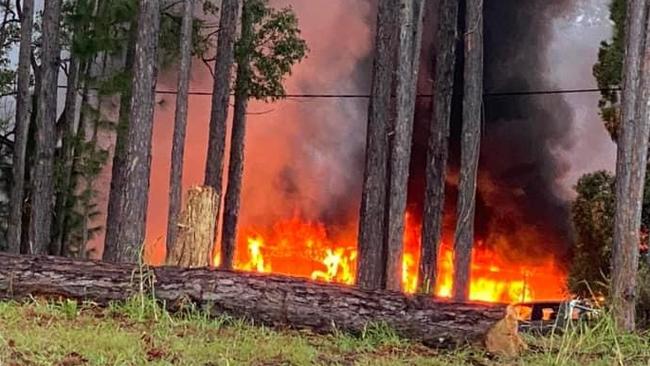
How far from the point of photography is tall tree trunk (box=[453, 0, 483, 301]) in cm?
1212

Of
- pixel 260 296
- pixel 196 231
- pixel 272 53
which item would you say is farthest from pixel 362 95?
pixel 260 296

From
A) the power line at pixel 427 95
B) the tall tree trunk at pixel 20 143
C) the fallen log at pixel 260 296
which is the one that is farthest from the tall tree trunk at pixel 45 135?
the fallen log at pixel 260 296

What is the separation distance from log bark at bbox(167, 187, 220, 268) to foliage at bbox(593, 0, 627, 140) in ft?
26.5

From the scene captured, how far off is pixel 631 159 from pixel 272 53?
360 inches

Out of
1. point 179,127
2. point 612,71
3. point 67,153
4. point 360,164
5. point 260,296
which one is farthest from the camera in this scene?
point 360,164

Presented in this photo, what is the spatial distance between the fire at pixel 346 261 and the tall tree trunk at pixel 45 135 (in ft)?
11.0

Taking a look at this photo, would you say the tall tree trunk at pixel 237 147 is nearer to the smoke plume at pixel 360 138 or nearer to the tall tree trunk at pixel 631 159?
the smoke plume at pixel 360 138

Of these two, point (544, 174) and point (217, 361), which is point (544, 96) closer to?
point (544, 174)

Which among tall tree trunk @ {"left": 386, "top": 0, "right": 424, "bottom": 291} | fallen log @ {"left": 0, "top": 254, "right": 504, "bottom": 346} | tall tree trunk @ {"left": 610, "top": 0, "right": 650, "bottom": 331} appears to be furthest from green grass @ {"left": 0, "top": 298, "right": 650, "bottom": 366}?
tall tree trunk @ {"left": 386, "top": 0, "right": 424, "bottom": 291}

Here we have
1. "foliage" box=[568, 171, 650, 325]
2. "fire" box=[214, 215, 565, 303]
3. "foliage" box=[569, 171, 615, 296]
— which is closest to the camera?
"foliage" box=[568, 171, 650, 325]

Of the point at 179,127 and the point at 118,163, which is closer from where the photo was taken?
the point at 179,127

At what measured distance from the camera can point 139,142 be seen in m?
12.0

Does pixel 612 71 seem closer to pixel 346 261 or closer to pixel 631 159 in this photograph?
pixel 631 159

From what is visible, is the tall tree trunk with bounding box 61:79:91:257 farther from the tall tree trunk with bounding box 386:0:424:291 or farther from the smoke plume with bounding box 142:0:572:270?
the tall tree trunk with bounding box 386:0:424:291
